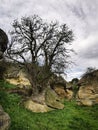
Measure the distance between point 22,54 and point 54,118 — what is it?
34.7ft

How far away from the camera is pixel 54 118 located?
26.5 metres

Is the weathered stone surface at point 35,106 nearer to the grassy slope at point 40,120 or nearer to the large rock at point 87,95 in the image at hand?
the grassy slope at point 40,120

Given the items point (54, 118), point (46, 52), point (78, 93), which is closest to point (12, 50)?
point (46, 52)

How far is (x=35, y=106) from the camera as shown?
95.3 feet

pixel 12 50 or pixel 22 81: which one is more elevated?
pixel 12 50

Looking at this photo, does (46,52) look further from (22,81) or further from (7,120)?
(7,120)

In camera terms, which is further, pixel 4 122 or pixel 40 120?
pixel 40 120

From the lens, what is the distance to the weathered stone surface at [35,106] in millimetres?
28131

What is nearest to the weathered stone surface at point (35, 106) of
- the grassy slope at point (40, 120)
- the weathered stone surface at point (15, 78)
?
the grassy slope at point (40, 120)

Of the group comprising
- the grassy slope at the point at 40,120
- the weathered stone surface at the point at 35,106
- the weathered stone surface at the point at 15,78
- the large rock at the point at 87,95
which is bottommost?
the grassy slope at the point at 40,120

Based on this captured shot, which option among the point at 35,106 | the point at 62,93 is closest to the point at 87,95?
the point at 62,93

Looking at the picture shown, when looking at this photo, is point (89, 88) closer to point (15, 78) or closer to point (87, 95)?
point (87, 95)

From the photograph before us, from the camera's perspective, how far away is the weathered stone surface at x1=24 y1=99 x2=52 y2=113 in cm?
2813

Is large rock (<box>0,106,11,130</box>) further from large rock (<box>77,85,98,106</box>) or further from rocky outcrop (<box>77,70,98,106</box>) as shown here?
rocky outcrop (<box>77,70,98,106</box>)
